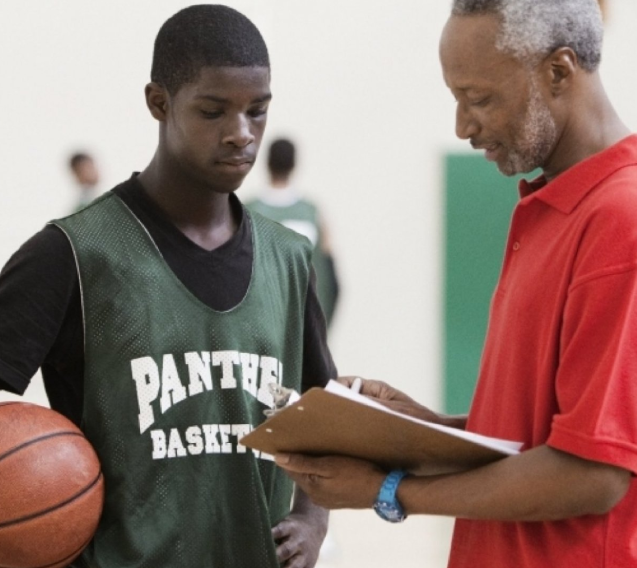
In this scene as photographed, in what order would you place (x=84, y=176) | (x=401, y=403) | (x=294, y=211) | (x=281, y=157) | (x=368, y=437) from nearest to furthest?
(x=368, y=437) < (x=401, y=403) < (x=294, y=211) < (x=281, y=157) < (x=84, y=176)

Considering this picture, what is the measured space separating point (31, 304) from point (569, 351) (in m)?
0.82

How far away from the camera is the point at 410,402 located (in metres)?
1.88

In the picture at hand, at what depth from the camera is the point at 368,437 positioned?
1.58 meters

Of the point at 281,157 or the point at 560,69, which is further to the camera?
the point at 281,157

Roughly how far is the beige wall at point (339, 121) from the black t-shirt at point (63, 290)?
14.2 feet

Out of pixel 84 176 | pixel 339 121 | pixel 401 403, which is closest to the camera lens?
pixel 401 403

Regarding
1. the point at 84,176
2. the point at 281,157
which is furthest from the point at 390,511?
the point at 84,176

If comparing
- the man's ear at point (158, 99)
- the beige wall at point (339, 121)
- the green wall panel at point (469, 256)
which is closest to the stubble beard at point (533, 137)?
the man's ear at point (158, 99)

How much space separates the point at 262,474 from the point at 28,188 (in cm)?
459

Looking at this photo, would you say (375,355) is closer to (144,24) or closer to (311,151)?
(311,151)

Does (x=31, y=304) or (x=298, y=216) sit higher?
(x=31, y=304)

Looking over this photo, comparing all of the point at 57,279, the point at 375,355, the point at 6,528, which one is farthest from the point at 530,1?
the point at 375,355

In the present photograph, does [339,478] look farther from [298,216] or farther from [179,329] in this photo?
[298,216]

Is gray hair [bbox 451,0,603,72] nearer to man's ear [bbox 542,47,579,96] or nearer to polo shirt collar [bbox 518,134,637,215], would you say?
man's ear [bbox 542,47,579,96]
